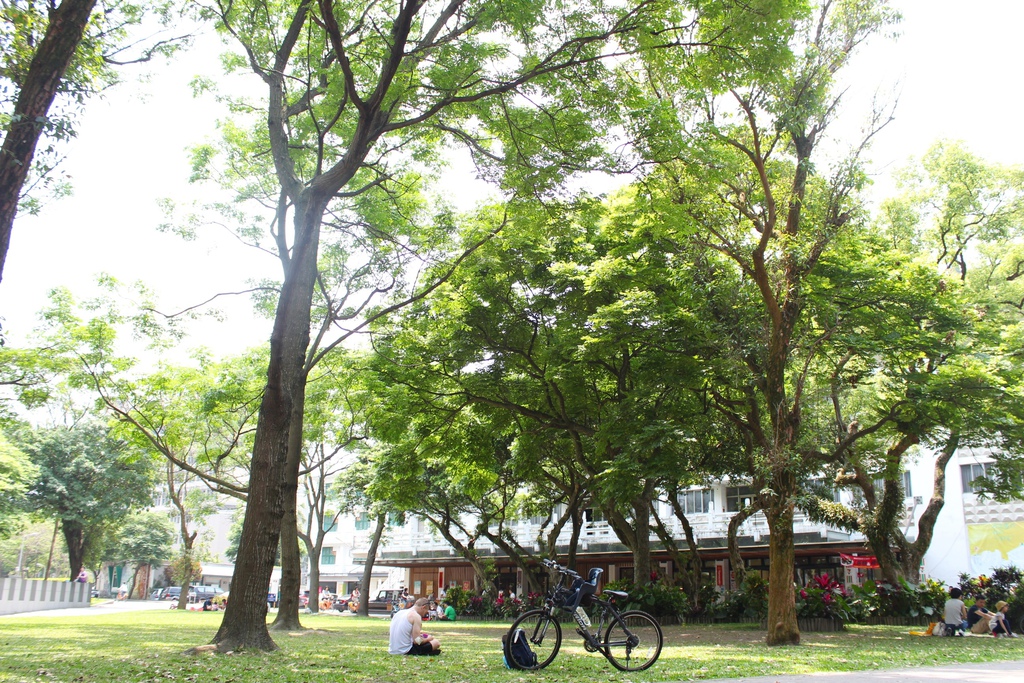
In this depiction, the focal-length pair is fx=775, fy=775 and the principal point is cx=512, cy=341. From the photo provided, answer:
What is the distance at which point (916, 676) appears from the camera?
7703 mm

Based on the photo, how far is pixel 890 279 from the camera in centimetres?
1467

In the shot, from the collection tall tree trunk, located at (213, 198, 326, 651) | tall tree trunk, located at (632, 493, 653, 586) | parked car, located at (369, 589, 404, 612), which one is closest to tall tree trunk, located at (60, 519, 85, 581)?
parked car, located at (369, 589, 404, 612)

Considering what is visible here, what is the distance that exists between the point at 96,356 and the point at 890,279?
755 inches

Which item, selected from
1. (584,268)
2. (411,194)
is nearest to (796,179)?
(584,268)

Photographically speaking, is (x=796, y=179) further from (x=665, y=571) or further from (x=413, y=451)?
(x=665, y=571)

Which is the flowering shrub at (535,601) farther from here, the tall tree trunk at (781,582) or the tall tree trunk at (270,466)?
the tall tree trunk at (781,582)

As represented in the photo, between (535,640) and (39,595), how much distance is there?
33129 mm

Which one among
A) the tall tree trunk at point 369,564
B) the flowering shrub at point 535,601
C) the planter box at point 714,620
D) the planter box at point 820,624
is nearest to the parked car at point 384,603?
the tall tree trunk at point 369,564

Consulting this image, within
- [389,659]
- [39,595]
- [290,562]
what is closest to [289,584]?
[290,562]

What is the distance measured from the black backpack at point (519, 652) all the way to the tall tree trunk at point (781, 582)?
635 centimetres

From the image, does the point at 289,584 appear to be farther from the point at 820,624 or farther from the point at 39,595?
the point at 39,595

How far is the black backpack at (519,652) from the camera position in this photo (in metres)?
8.29

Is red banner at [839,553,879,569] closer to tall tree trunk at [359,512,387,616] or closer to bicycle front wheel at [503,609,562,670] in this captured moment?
tall tree trunk at [359,512,387,616]

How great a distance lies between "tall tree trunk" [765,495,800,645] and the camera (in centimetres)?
1321
